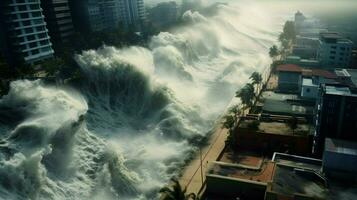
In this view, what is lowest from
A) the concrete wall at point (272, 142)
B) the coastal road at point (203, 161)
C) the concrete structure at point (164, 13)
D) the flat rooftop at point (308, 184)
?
the coastal road at point (203, 161)

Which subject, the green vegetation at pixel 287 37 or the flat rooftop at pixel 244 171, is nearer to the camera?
the flat rooftop at pixel 244 171

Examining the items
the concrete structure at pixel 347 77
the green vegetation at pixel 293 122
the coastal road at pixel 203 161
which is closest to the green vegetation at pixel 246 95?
the coastal road at pixel 203 161

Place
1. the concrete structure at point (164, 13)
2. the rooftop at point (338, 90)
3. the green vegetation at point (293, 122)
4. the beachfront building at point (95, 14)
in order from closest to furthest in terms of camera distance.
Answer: the rooftop at point (338, 90)
the green vegetation at point (293, 122)
the beachfront building at point (95, 14)
the concrete structure at point (164, 13)

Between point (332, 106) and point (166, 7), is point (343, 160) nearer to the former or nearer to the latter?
point (332, 106)

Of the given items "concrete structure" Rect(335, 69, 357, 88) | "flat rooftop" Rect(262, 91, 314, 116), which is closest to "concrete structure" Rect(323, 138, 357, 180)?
"flat rooftop" Rect(262, 91, 314, 116)

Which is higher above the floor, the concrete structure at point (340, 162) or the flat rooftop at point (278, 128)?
the concrete structure at point (340, 162)

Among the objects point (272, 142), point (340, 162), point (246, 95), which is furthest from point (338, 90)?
point (246, 95)

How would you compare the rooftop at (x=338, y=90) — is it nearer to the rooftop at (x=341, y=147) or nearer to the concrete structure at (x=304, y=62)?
the rooftop at (x=341, y=147)

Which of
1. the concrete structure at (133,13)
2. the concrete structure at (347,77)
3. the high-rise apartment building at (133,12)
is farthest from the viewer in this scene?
the concrete structure at (133,13)
